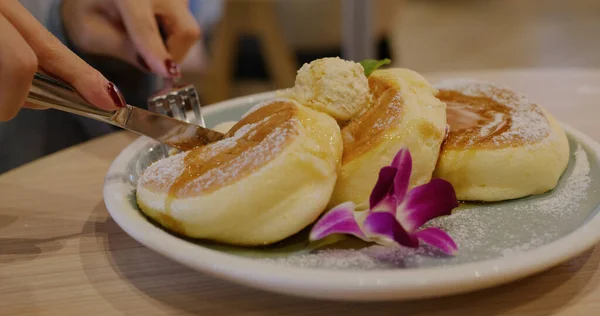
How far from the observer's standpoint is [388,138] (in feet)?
2.68

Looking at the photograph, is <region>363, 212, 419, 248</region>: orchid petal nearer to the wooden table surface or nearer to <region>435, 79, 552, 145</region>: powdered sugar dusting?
the wooden table surface

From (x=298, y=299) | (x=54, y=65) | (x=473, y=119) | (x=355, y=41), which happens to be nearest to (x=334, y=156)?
(x=298, y=299)

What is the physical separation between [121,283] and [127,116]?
0.27 metres

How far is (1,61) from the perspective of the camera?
72cm

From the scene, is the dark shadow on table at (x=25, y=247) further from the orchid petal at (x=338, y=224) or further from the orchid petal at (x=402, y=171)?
the orchid petal at (x=402, y=171)

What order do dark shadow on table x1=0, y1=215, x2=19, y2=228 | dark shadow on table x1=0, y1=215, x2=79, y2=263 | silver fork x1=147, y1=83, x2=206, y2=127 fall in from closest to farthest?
1. dark shadow on table x1=0, y1=215, x2=79, y2=263
2. dark shadow on table x1=0, y1=215, x2=19, y2=228
3. silver fork x1=147, y1=83, x2=206, y2=127

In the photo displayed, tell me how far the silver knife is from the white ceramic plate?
8 cm

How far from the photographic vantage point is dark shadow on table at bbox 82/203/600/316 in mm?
694

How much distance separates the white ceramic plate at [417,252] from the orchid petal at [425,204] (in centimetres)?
4

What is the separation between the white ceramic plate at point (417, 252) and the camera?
0.63 m

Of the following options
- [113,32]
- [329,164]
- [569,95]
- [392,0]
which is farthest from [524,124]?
[392,0]

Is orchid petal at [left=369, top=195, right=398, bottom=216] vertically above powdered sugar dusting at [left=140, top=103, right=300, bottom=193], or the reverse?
powdered sugar dusting at [left=140, top=103, right=300, bottom=193]

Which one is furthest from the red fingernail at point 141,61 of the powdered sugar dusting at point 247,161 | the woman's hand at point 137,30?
the powdered sugar dusting at point 247,161

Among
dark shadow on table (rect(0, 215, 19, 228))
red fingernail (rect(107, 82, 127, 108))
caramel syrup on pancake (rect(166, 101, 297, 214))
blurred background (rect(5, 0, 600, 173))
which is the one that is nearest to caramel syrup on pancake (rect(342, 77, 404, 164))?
caramel syrup on pancake (rect(166, 101, 297, 214))
